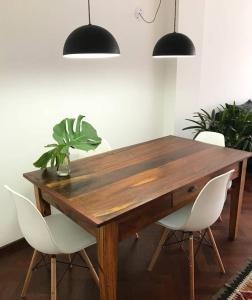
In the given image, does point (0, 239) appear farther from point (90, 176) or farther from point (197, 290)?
point (197, 290)

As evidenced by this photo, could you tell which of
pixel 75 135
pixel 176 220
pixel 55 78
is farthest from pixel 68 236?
pixel 55 78

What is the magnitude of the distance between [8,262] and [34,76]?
1.57 m

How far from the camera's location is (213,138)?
2787mm

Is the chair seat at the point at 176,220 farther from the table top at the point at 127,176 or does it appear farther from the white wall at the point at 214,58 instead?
the white wall at the point at 214,58

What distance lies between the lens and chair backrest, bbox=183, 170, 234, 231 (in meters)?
1.69

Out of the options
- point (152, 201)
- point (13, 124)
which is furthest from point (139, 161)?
point (13, 124)

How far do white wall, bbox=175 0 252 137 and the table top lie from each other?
1.19 metres

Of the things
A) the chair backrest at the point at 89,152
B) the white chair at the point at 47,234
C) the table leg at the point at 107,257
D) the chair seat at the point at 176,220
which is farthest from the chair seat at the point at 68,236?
the chair backrest at the point at 89,152

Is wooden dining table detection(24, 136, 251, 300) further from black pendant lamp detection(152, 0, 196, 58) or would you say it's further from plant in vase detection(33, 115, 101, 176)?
black pendant lamp detection(152, 0, 196, 58)

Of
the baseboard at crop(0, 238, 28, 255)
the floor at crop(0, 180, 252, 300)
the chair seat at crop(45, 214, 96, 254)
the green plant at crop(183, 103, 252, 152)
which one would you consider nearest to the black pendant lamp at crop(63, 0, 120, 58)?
the chair seat at crop(45, 214, 96, 254)

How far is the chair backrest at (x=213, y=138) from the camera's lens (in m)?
2.72

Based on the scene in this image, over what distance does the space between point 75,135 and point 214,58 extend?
3.15 metres

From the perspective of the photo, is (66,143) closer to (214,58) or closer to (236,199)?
(236,199)

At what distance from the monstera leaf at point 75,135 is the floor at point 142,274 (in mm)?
1063
